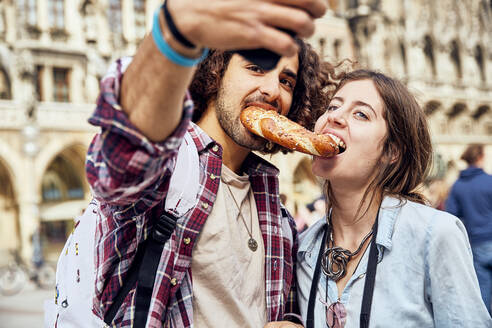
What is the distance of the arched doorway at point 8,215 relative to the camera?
18531 mm

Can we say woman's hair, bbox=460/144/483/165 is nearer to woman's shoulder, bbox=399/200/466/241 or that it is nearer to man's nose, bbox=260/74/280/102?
woman's shoulder, bbox=399/200/466/241

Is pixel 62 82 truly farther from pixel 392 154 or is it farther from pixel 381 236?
pixel 381 236

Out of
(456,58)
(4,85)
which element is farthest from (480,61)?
(4,85)

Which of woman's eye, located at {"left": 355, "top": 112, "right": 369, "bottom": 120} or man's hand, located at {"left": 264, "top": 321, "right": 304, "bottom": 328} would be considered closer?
man's hand, located at {"left": 264, "top": 321, "right": 304, "bottom": 328}

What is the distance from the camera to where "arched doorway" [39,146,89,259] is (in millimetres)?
19656

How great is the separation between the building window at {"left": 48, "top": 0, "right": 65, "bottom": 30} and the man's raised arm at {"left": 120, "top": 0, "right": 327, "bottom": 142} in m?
19.9

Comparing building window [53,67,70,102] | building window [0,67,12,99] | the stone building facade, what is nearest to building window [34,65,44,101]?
the stone building facade

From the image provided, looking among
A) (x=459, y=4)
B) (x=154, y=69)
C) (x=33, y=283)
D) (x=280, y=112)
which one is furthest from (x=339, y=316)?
(x=459, y=4)

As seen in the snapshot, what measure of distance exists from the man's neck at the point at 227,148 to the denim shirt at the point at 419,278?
617mm

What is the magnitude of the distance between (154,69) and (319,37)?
84.2 ft

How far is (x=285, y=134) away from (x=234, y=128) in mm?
208

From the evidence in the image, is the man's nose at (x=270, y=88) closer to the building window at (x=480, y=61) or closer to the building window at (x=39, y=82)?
the building window at (x=39, y=82)

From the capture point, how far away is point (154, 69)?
108 centimetres

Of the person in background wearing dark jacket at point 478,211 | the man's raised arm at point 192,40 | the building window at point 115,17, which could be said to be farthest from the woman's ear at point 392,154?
the building window at point 115,17
